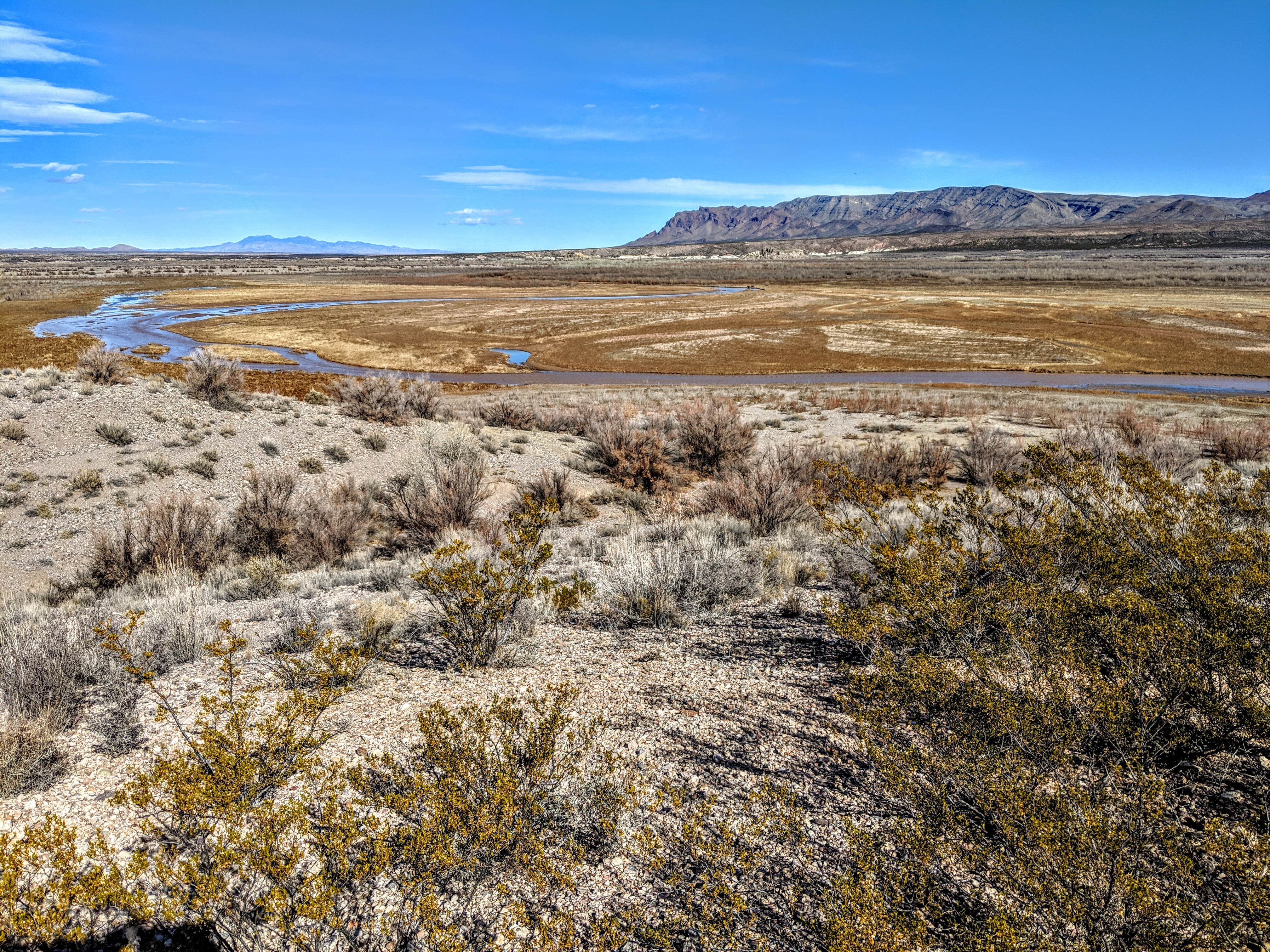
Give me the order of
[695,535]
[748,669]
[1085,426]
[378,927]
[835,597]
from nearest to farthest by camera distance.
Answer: [378,927] < [748,669] < [835,597] < [695,535] < [1085,426]

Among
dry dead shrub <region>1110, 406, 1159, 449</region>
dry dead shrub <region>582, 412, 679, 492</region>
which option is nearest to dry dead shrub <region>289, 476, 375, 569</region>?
dry dead shrub <region>582, 412, 679, 492</region>

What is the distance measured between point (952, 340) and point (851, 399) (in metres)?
19.5

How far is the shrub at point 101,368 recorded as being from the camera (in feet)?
60.3

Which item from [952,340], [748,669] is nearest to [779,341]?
[952,340]

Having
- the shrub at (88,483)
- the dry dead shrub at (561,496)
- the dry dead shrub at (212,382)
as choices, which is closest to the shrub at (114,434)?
the shrub at (88,483)

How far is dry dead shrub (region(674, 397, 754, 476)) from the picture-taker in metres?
15.6

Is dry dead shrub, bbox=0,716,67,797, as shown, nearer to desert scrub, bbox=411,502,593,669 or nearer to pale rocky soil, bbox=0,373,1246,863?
pale rocky soil, bbox=0,373,1246,863

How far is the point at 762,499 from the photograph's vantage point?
34.0 feet

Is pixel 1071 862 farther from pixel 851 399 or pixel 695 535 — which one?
pixel 851 399

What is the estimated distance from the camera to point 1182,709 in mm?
3566

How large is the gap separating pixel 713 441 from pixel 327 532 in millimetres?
9027

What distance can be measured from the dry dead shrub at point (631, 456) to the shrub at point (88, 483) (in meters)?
9.94

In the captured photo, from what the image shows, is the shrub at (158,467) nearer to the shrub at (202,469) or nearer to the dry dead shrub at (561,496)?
the shrub at (202,469)

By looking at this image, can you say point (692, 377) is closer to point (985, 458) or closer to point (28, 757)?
point (985, 458)
